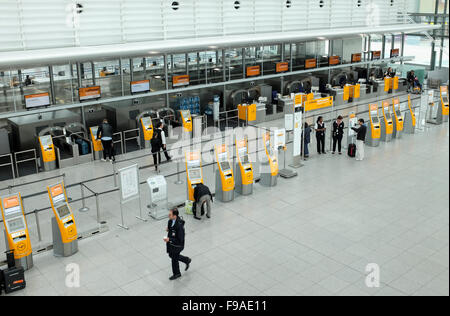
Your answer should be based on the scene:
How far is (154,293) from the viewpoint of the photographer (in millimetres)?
8852

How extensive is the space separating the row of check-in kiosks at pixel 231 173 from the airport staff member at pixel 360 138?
329 cm

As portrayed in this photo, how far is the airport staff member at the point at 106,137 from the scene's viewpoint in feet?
52.6

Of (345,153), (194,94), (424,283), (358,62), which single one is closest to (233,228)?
(424,283)

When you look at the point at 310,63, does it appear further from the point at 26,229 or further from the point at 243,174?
the point at 26,229

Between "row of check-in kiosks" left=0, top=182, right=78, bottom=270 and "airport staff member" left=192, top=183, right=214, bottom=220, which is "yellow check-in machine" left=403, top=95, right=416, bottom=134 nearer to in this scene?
"airport staff member" left=192, top=183, right=214, bottom=220

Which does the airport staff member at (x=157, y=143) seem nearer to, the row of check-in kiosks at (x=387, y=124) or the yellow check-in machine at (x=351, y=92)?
the row of check-in kiosks at (x=387, y=124)

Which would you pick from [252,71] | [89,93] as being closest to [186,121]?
[89,93]

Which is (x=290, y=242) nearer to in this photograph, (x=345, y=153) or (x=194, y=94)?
(x=345, y=153)

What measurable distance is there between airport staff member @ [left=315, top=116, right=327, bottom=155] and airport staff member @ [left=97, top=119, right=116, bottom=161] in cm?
688

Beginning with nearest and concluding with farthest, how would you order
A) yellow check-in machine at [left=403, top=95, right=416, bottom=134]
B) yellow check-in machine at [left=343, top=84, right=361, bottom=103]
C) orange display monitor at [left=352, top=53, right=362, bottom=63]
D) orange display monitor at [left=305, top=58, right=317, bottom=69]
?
yellow check-in machine at [left=403, top=95, right=416, bottom=134] → orange display monitor at [left=305, top=58, right=317, bottom=69] → yellow check-in machine at [left=343, top=84, right=361, bottom=103] → orange display monitor at [left=352, top=53, right=362, bottom=63]

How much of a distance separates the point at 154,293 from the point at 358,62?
21629mm

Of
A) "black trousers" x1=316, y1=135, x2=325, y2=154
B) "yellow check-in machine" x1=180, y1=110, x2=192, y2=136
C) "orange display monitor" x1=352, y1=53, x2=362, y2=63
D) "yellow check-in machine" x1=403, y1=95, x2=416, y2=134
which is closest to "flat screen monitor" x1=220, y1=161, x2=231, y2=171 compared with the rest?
"black trousers" x1=316, y1=135, x2=325, y2=154

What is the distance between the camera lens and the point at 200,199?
457 inches

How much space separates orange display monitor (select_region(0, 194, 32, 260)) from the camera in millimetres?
9445
